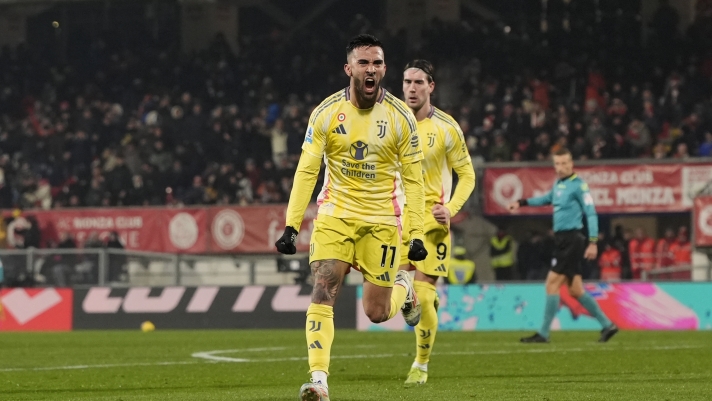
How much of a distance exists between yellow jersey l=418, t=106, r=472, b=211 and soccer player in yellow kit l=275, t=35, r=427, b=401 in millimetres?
2221

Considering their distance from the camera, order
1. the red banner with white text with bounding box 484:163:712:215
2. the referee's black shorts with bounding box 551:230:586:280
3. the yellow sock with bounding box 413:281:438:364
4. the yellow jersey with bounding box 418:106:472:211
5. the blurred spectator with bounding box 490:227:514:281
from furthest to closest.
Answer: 1. the blurred spectator with bounding box 490:227:514:281
2. the red banner with white text with bounding box 484:163:712:215
3. the referee's black shorts with bounding box 551:230:586:280
4. the yellow jersey with bounding box 418:106:472:211
5. the yellow sock with bounding box 413:281:438:364

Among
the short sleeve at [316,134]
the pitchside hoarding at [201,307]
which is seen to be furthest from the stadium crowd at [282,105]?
the short sleeve at [316,134]

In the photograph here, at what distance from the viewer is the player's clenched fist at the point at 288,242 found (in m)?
7.36

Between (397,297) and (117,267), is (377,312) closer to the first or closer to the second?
(397,297)

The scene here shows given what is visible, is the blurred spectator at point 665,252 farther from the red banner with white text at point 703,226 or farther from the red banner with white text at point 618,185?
the red banner with white text at point 703,226

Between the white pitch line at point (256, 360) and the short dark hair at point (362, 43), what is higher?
the short dark hair at point (362, 43)

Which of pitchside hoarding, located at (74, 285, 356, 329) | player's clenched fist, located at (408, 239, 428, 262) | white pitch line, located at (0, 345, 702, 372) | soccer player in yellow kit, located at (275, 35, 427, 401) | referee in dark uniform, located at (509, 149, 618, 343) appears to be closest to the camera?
player's clenched fist, located at (408, 239, 428, 262)

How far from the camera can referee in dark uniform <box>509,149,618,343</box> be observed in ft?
49.9

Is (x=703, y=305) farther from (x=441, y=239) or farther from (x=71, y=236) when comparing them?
(x=71, y=236)

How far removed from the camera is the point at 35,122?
33500 mm

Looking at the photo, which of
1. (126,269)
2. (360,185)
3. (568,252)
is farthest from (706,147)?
(360,185)

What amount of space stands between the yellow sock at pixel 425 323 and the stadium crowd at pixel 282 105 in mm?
15725

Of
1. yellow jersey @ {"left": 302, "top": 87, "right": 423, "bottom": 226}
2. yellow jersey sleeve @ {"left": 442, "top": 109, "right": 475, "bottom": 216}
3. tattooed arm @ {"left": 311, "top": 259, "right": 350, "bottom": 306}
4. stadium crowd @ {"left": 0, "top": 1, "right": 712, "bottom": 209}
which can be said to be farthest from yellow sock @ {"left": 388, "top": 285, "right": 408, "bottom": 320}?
stadium crowd @ {"left": 0, "top": 1, "right": 712, "bottom": 209}

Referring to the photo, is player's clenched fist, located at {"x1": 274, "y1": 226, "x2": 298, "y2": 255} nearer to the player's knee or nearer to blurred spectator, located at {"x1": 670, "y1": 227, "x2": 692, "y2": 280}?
the player's knee
